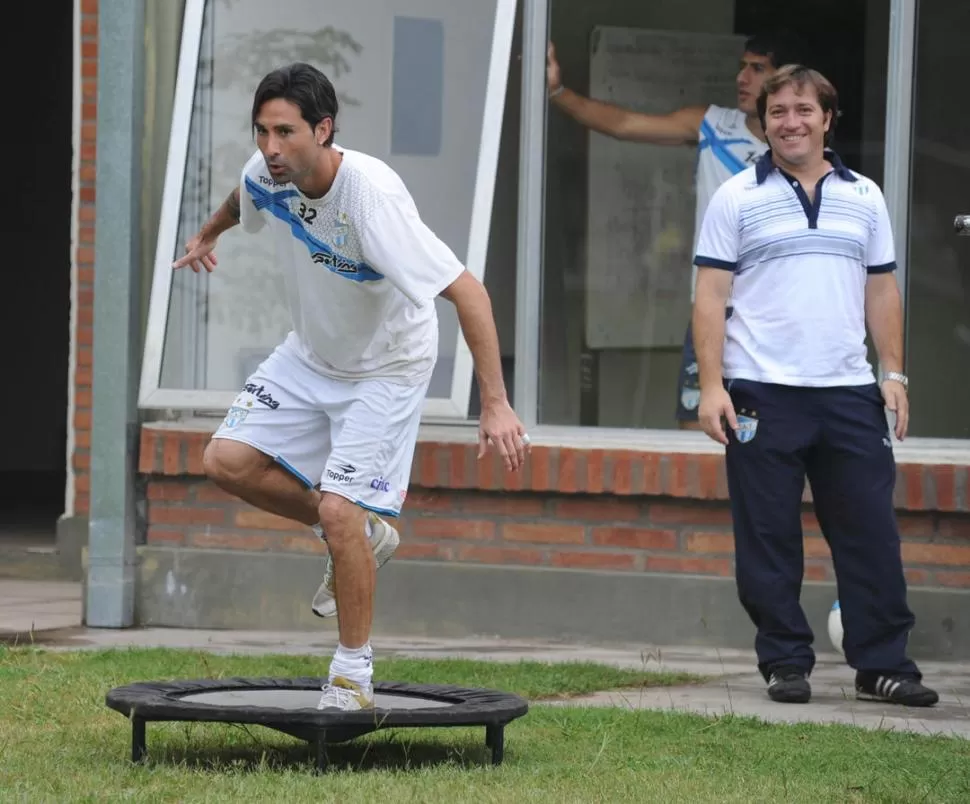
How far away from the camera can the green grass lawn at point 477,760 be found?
14.8ft

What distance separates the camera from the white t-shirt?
501 cm

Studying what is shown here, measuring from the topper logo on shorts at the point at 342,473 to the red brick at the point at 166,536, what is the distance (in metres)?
3.01

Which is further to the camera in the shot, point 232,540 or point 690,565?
point 232,540

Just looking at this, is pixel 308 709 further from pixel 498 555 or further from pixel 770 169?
pixel 498 555

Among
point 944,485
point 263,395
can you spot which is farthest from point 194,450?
point 944,485

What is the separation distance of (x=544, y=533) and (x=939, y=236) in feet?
6.60

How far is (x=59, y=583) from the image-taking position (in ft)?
30.6

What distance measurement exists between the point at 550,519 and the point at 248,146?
203cm

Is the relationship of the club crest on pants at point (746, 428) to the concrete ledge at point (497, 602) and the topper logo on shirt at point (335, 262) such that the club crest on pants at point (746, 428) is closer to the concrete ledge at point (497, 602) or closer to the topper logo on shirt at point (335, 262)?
the concrete ledge at point (497, 602)

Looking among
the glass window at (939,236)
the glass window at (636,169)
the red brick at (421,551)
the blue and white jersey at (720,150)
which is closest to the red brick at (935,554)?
the glass window at (939,236)

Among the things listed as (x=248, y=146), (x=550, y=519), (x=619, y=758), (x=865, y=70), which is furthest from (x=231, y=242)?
(x=619, y=758)

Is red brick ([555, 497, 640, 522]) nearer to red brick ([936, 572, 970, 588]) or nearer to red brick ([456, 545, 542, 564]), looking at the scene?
red brick ([456, 545, 542, 564])

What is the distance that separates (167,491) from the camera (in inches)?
316

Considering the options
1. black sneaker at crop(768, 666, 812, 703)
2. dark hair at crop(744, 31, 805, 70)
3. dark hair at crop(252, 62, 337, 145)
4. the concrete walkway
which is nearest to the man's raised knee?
dark hair at crop(252, 62, 337, 145)
